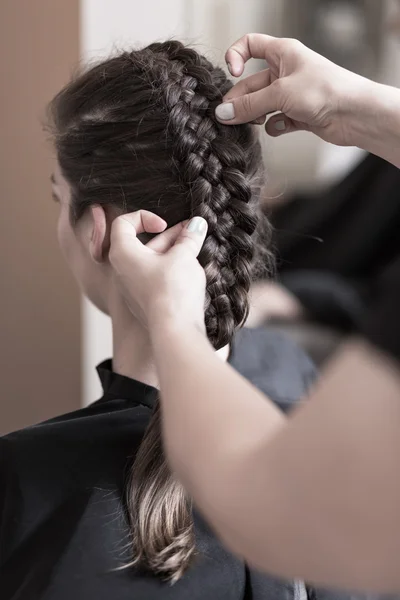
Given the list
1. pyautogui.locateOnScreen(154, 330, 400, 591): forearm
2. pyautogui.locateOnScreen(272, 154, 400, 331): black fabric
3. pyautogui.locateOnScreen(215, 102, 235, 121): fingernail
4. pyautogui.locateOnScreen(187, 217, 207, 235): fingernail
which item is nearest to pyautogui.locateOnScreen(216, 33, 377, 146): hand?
pyautogui.locateOnScreen(215, 102, 235, 121): fingernail

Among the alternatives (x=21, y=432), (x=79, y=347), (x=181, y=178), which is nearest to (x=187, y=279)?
(x=181, y=178)

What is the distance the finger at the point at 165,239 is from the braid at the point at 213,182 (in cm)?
4

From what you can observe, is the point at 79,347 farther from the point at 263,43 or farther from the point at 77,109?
the point at 263,43

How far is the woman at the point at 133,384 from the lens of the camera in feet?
3.02

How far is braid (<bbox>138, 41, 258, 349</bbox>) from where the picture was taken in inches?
38.2

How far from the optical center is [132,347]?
3.50 feet

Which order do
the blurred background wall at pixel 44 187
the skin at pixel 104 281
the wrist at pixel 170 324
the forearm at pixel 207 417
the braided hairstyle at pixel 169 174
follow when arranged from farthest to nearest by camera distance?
the blurred background wall at pixel 44 187, the skin at pixel 104 281, the braided hairstyle at pixel 169 174, the wrist at pixel 170 324, the forearm at pixel 207 417

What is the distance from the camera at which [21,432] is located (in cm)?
100

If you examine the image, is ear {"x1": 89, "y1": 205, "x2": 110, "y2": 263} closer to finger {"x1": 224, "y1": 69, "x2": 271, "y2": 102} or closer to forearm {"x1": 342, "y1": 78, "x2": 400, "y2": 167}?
finger {"x1": 224, "y1": 69, "x2": 271, "y2": 102}

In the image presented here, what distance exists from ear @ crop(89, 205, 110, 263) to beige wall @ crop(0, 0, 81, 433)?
55 cm

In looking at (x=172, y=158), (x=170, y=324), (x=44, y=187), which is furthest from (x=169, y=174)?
(x=44, y=187)

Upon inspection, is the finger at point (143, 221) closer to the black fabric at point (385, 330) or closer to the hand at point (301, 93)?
the hand at point (301, 93)

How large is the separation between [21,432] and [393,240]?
4.58 feet

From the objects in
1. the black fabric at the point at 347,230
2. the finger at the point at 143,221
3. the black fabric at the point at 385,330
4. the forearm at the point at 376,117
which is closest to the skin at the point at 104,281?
the finger at the point at 143,221
